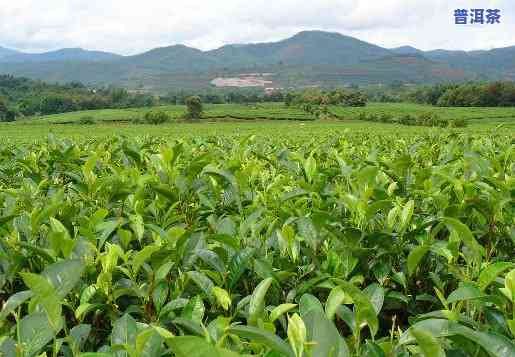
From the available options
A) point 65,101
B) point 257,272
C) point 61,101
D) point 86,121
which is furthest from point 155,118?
point 257,272

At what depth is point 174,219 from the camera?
237 centimetres

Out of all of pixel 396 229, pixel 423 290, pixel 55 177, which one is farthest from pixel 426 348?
pixel 55 177

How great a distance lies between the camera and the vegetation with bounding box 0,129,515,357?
122 centimetres

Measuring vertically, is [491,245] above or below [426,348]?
below

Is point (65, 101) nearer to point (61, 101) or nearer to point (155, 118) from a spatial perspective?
point (61, 101)

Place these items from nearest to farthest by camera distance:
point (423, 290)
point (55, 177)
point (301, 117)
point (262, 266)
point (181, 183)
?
1. point (262, 266)
2. point (423, 290)
3. point (181, 183)
4. point (55, 177)
5. point (301, 117)

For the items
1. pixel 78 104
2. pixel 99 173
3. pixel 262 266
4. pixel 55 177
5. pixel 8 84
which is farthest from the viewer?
pixel 8 84

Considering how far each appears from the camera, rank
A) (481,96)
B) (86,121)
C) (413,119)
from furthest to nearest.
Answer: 1. (481,96)
2. (86,121)
3. (413,119)

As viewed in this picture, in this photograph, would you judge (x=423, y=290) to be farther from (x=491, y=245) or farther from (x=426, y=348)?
(x=426, y=348)

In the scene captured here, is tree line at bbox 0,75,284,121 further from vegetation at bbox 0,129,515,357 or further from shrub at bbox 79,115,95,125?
vegetation at bbox 0,129,515,357

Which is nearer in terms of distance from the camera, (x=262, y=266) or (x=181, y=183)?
(x=262, y=266)

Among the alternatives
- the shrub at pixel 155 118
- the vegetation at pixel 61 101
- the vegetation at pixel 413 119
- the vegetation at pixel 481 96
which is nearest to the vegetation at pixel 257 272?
the vegetation at pixel 413 119

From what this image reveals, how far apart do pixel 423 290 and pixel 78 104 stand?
128 m

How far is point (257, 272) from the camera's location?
5.66 ft
